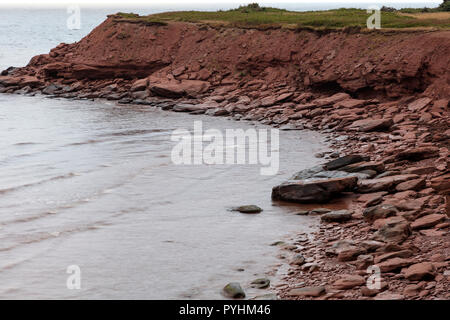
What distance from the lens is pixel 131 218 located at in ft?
56.6

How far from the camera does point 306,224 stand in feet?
53.0

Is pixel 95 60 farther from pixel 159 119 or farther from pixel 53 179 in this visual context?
pixel 53 179

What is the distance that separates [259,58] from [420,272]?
1041 inches

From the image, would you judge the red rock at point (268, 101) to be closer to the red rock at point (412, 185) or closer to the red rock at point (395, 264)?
the red rock at point (412, 185)

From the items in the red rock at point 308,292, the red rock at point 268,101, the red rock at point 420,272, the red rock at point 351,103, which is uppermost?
the red rock at point 351,103

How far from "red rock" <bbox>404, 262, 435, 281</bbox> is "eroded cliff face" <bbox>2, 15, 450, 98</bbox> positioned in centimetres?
1741

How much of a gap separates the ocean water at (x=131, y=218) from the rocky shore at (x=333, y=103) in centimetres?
109

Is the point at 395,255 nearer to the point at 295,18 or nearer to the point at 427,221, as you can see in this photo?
the point at 427,221

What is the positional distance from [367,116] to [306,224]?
13016 millimetres

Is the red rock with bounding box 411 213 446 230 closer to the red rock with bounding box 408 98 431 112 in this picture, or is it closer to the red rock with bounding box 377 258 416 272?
the red rock with bounding box 377 258 416 272

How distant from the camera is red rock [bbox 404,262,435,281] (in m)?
11.3

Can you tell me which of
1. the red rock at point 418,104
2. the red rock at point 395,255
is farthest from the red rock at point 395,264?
the red rock at point 418,104

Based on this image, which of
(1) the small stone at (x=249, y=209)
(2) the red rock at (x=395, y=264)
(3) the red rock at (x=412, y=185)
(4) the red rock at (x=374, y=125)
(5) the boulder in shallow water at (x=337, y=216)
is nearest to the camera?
(2) the red rock at (x=395, y=264)

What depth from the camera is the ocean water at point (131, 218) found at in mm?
13203
